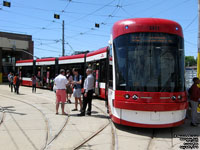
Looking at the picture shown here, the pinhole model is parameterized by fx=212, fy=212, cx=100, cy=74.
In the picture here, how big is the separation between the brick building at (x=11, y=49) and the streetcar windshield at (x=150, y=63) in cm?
3235

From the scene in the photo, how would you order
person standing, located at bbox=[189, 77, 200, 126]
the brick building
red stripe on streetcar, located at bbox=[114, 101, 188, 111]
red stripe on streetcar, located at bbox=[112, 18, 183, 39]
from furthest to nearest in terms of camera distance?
the brick building, person standing, located at bbox=[189, 77, 200, 126], red stripe on streetcar, located at bbox=[112, 18, 183, 39], red stripe on streetcar, located at bbox=[114, 101, 188, 111]

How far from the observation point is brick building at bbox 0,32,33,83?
35656 millimetres

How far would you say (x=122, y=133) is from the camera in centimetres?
571

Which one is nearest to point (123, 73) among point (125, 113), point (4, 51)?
point (125, 113)

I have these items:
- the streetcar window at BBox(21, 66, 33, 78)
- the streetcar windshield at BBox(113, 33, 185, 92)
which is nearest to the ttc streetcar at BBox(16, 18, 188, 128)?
the streetcar windshield at BBox(113, 33, 185, 92)

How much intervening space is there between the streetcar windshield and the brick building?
106ft

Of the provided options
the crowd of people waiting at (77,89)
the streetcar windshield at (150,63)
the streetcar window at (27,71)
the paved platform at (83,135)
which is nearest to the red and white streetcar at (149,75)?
the streetcar windshield at (150,63)

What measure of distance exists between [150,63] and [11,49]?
36.6 meters

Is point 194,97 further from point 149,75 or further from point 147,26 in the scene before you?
point 147,26

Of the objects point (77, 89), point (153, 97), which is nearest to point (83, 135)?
point (153, 97)

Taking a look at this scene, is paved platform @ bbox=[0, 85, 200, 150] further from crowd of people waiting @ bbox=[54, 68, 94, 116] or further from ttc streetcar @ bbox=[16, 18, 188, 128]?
crowd of people waiting @ bbox=[54, 68, 94, 116]

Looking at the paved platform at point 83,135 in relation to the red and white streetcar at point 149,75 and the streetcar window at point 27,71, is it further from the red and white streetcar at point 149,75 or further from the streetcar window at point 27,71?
the streetcar window at point 27,71

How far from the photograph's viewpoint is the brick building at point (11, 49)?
35656 millimetres

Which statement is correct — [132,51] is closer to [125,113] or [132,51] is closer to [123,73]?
[123,73]
